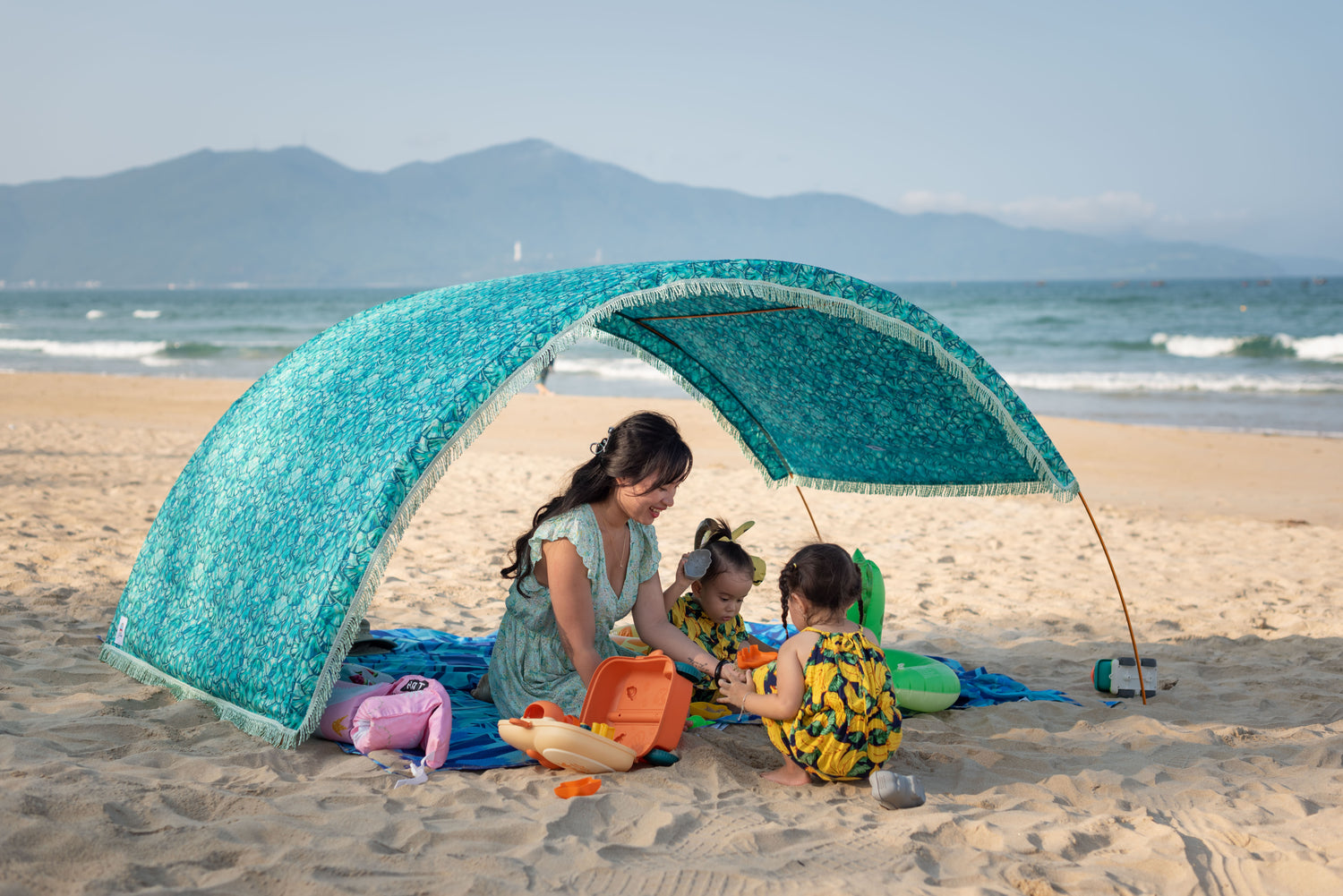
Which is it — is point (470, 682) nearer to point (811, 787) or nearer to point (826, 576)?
point (811, 787)

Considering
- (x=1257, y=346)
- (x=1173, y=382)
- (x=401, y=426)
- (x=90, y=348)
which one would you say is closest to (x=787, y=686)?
(x=401, y=426)

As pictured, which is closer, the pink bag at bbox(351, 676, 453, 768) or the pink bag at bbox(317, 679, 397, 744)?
the pink bag at bbox(351, 676, 453, 768)

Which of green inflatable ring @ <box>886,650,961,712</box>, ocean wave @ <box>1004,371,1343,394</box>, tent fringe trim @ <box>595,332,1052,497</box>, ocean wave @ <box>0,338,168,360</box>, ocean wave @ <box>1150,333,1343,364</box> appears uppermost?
ocean wave @ <box>1150,333,1343,364</box>

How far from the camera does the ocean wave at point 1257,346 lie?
2628 cm

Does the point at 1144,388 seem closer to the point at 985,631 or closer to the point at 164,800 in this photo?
the point at 985,631

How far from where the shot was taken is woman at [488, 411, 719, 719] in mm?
3389

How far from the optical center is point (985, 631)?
18.2 ft

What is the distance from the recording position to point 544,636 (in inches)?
145

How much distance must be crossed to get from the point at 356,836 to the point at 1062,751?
8.25 feet

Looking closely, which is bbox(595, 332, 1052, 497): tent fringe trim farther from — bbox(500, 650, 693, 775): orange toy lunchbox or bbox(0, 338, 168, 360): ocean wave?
bbox(0, 338, 168, 360): ocean wave

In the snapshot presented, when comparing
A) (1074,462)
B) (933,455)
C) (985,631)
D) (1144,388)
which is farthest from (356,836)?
(1144,388)

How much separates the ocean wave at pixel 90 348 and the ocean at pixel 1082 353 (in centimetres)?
8

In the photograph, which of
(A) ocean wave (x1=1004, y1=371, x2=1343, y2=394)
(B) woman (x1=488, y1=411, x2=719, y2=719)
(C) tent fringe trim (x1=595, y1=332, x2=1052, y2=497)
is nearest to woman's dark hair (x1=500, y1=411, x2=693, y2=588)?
(B) woman (x1=488, y1=411, x2=719, y2=719)

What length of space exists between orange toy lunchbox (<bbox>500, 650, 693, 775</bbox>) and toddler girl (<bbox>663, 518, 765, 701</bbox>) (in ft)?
2.04
